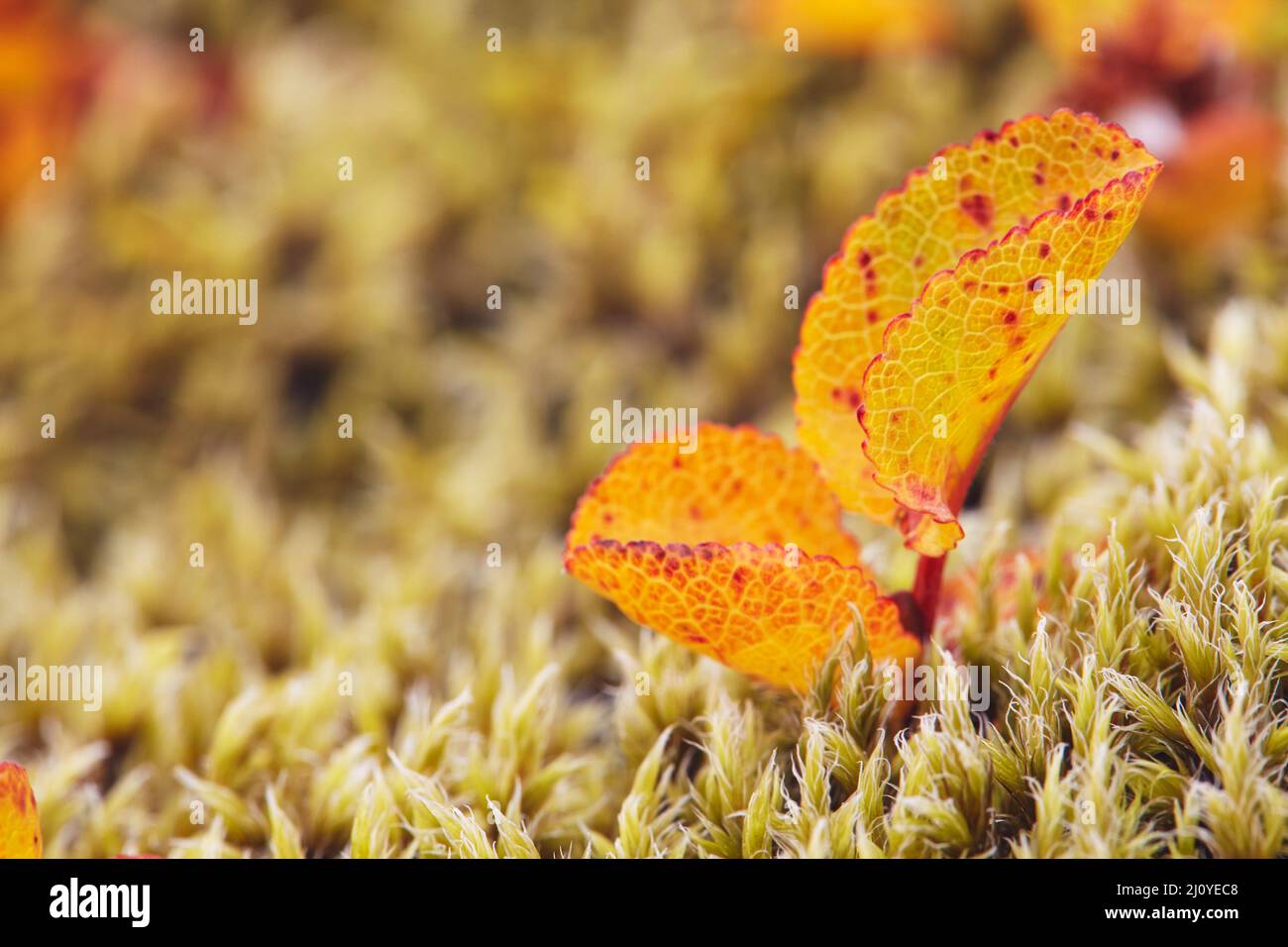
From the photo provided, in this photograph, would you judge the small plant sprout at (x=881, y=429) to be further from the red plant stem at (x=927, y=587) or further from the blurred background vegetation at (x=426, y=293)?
the blurred background vegetation at (x=426, y=293)

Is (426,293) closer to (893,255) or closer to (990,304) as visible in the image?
(893,255)

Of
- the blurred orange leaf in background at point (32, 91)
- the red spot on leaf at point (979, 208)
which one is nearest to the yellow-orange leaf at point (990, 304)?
the red spot on leaf at point (979, 208)

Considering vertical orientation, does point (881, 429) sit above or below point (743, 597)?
above

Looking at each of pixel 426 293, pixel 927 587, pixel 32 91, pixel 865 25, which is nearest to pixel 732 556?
pixel 927 587

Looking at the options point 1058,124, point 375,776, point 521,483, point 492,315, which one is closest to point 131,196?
point 492,315

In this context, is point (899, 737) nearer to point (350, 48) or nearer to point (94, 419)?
point (94, 419)
